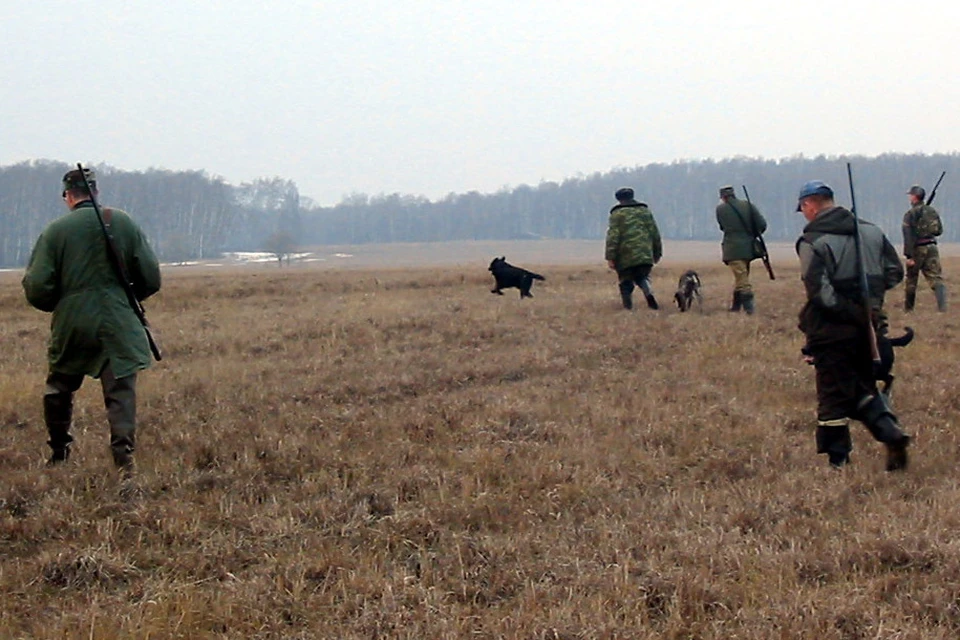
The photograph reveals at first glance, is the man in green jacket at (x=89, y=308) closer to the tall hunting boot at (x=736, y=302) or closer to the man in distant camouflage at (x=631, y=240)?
the man in distant camouflage at (x=631, y=240)

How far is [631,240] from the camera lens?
11875 millimetres

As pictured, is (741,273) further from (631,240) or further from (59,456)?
(59,456)

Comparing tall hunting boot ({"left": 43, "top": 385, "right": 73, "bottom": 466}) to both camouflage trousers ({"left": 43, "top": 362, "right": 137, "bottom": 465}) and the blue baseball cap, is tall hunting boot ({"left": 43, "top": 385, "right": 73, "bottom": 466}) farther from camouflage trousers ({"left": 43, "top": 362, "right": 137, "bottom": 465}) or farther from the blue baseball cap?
the blue baseball cap

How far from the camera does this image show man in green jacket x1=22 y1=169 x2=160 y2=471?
4.98m

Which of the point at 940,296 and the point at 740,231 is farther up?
the point at 740,231

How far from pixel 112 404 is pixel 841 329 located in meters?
4.37

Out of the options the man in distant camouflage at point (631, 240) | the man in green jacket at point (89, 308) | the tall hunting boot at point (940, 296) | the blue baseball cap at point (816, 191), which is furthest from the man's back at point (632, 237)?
the man in green jacket at point (89, 308)

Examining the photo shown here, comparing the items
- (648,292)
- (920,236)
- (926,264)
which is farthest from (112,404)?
(926,264)

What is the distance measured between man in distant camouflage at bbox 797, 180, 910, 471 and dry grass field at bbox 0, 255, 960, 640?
246mm

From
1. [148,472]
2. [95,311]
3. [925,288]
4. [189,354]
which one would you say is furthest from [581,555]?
[925,288]

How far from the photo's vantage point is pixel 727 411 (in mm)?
6387

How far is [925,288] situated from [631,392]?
418 inches

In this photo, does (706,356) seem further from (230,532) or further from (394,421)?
(230,532)

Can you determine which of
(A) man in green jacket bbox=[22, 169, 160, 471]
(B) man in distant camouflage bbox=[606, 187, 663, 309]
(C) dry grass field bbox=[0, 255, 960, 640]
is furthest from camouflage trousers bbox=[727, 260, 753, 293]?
(A) man in green jacket bbox=[22, 169, 160, 471]
